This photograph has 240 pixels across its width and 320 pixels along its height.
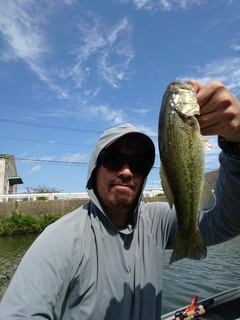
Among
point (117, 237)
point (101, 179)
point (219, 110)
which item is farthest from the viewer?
point (101, 179)

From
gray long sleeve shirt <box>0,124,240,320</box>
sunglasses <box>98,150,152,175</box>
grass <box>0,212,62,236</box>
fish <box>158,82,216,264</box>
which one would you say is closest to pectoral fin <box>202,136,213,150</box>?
fish <box>158,82,216,264</box>

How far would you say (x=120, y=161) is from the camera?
2627 mm

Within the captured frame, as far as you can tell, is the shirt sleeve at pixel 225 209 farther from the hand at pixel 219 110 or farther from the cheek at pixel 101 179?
the cheek at pixel 101 179

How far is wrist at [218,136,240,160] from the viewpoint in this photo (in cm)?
206

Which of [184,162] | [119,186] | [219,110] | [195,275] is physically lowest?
[195,275]

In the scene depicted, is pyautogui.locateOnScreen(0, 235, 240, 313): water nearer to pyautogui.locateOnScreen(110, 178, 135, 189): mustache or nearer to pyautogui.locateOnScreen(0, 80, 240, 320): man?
pyautogui.locateOnScreen(0, 80, 240, 320): man

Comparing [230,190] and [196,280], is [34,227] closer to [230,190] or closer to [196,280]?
[196,280]

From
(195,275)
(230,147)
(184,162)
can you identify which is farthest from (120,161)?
(195,275)

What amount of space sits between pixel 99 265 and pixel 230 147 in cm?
140

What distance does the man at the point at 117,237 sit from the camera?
1.87 metres

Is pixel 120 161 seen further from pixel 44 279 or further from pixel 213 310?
pixel 213 310

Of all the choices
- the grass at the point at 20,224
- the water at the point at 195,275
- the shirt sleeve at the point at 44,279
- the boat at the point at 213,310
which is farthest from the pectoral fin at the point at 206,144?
the grass at the point at 20,224

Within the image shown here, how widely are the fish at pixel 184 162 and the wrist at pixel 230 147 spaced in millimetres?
158

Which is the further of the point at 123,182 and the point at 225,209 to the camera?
the point at 123,182
